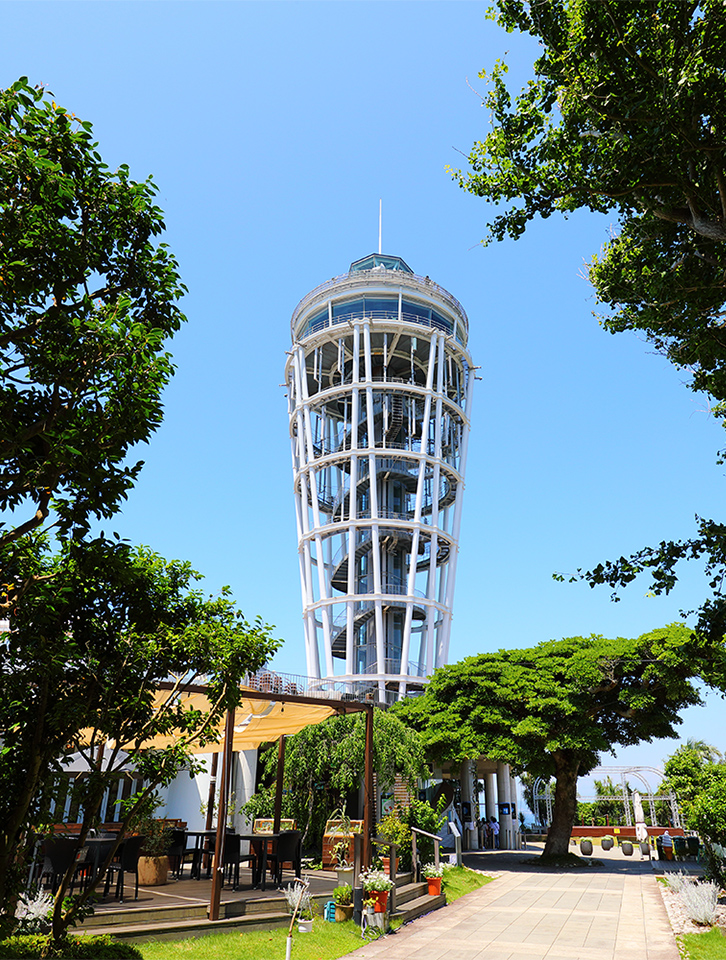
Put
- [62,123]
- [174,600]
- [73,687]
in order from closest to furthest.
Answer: [62,123]
[73,687]
[174,600]

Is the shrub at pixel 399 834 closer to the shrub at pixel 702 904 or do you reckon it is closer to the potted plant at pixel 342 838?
the potted plant at pixel 342 838

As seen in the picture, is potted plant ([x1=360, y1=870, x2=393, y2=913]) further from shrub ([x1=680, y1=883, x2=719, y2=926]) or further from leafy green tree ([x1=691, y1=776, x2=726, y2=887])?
leafy green tree ([x1=691, y1=776, x2=726, y2=887])

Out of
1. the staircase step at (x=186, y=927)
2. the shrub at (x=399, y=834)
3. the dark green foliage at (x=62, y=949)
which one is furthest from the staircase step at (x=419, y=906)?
the dark green foliage at (x=62, y=949)

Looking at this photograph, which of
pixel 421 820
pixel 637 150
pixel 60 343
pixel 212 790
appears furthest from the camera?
pixel 212 790

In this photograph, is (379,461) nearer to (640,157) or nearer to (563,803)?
(563,803)

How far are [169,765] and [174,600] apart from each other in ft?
4.69

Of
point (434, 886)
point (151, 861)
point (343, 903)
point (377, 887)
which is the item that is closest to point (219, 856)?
point (343, 903)

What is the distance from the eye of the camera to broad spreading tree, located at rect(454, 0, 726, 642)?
6809mm

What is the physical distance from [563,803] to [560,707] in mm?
4739

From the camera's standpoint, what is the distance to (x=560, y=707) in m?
22.0

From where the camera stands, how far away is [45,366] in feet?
15.1

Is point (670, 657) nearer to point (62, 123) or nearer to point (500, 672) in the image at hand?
point (500, 672)

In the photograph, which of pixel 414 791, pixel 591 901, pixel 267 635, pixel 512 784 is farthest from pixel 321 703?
pixel 512 784

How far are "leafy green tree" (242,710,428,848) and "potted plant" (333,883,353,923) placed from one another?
7.56 meters
